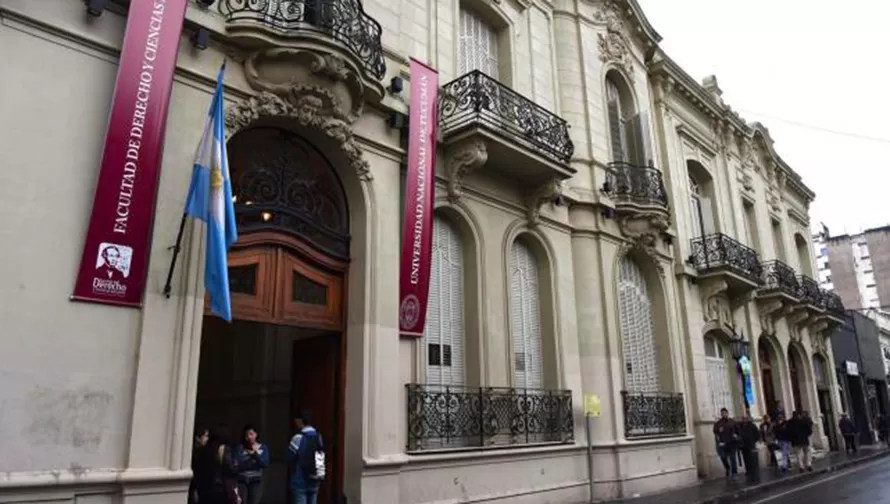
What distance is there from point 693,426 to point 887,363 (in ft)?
103

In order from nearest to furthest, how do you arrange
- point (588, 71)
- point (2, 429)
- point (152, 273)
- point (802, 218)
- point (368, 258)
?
point (2, 429) < point (152, 273) < point (368, 258) < point (588, 71) < point (802, 218)

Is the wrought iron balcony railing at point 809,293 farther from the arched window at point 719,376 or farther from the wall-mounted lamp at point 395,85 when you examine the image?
the wall-mounted lamp at point 395,85

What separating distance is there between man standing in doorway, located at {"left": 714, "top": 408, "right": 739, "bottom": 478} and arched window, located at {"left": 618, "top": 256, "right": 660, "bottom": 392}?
2200 millimetres

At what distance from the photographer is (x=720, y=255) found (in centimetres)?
1884

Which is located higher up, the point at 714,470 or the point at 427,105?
the point at 427,105

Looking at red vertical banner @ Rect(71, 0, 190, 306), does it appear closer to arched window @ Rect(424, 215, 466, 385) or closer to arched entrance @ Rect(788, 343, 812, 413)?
arched window @ Rect(424, 215, 466, 385)

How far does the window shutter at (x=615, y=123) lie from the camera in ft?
54.9

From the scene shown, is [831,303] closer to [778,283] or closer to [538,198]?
[778,283]

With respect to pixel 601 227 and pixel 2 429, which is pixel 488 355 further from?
pixel 2 429

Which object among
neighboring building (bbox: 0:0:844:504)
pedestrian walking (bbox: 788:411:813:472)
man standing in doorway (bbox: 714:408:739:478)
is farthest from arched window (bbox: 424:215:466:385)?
pedestrian walking (bbox: 788:411:813:472)

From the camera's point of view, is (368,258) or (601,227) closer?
(368,258)

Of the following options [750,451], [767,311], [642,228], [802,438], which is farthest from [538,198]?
[767,311]

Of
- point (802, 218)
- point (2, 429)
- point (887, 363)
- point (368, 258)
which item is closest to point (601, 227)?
point (368, 258)

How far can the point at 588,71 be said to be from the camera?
616 inches
